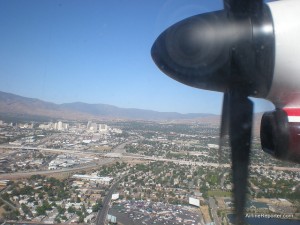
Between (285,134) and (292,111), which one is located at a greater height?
(292,111)

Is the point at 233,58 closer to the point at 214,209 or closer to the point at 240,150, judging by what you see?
the point at 240,150

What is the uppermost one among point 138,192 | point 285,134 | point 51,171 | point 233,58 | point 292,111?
point 233,58

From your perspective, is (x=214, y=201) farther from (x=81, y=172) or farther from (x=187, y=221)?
(x=81, y=172)

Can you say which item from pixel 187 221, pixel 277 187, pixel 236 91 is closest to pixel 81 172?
pixel 187 221

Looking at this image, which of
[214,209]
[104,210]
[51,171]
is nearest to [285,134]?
[214,209]

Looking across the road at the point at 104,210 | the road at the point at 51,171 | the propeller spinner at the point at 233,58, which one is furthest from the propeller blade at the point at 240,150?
the road at the point at 51,171

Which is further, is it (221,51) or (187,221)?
(187,221)
